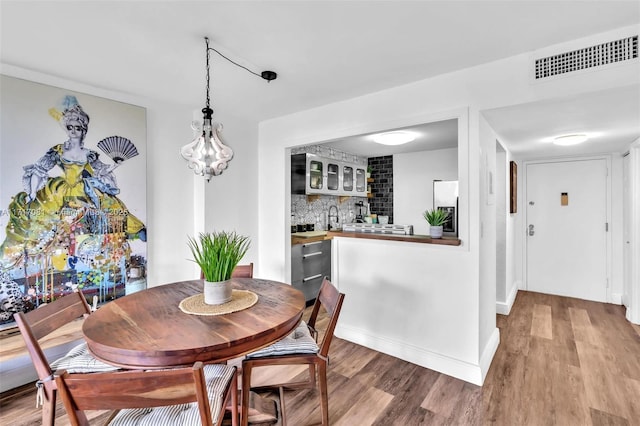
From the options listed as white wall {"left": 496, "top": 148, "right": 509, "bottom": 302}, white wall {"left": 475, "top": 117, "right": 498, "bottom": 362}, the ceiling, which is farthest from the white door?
white wall {"left": 475, "top": 117, "right": 498, "bottom": 362}

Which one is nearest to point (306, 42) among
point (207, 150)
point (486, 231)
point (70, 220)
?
point (207, 150)

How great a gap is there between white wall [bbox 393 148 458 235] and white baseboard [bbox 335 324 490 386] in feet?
8.04

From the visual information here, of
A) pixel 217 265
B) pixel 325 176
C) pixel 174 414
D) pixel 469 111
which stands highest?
pixel 469 111

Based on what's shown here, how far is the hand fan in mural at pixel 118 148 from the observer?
2.67m

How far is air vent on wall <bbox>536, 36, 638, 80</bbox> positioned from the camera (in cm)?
173

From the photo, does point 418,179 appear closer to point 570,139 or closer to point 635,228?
point 570,139

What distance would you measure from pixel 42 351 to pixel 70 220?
1300 millimetres

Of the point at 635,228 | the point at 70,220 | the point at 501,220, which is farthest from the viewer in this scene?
the point at 501,220

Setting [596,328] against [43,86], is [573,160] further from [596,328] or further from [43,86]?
[43,86]

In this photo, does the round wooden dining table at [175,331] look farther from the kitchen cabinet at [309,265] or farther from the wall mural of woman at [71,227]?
the kitchen cabinet at [309,265]

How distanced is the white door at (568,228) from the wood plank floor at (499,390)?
4.42 ft

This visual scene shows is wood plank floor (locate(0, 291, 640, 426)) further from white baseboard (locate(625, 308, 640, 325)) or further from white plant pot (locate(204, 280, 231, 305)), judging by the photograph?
white plant pot (locate(204, 280, 231, 305))

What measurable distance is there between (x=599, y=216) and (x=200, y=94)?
5318 mm

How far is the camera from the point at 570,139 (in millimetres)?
3209
